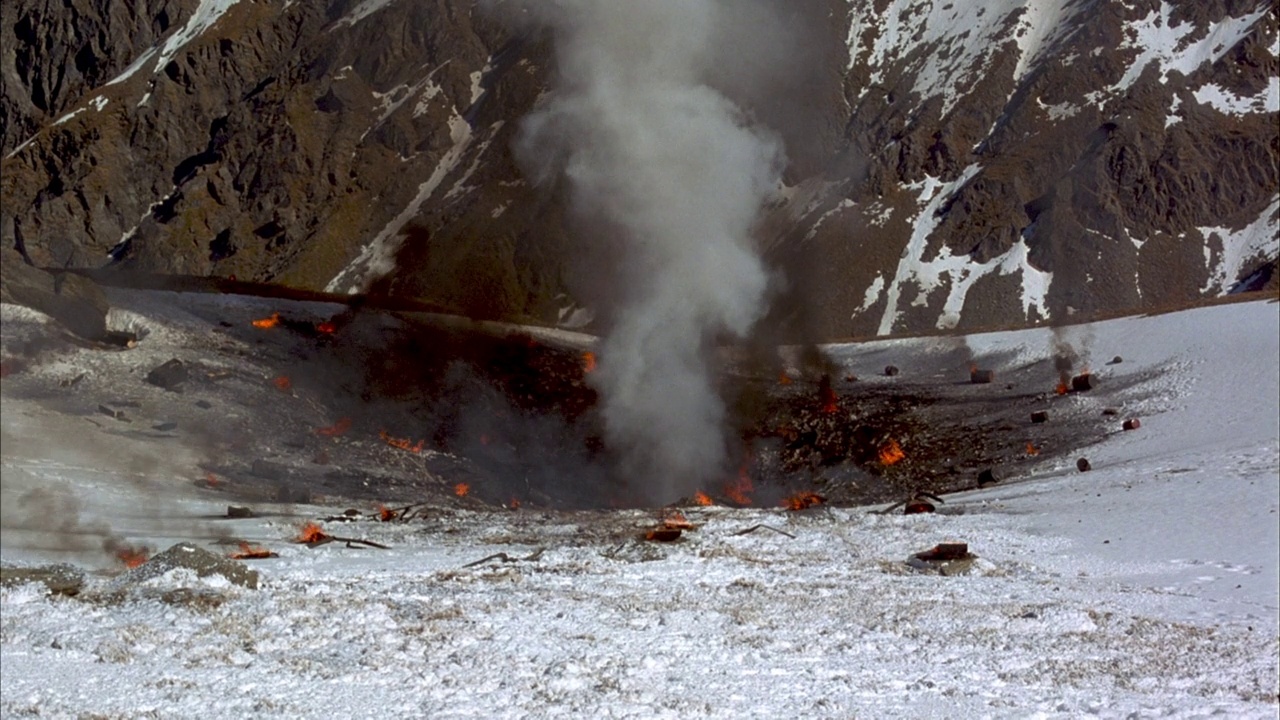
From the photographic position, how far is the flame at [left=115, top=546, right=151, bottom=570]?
77.3 feet

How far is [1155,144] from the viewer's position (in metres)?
150

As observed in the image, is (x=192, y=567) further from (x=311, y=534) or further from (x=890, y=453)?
(x=890, y=453)

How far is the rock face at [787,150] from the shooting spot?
141875 mm

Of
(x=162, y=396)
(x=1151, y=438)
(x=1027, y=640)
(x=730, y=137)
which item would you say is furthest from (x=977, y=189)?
(x=1027, y=640)

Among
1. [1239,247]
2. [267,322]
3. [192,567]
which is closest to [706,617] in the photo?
[192,567]

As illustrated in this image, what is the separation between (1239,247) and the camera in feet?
463

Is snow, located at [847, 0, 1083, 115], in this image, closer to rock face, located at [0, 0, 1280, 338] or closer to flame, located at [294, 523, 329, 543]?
rock face, located at [0, 0, 1280, 338]

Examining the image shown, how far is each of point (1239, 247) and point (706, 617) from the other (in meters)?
141

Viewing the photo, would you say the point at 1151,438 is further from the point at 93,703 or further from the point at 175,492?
the point at 93,703

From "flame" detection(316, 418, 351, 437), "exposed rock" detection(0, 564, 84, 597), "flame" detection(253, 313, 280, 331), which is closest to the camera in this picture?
"exposed rock" detection(0, 564, 84, 597)

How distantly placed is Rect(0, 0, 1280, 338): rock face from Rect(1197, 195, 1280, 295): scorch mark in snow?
1.09 feet

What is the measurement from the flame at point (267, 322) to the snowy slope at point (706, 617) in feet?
37.0

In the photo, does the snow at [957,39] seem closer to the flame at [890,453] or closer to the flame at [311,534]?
the flame at [890,453]

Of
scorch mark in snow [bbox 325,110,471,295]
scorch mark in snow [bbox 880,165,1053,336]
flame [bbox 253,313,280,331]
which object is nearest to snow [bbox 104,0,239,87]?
scorch mark in snow [bbox 325,110,471,295]
